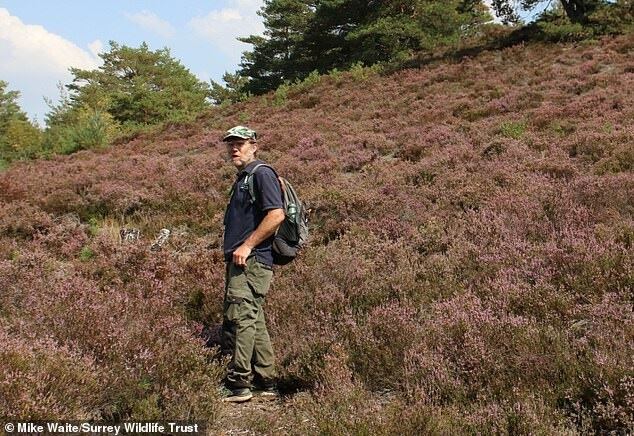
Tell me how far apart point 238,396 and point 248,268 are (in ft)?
3.13

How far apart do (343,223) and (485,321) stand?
3.72 meters

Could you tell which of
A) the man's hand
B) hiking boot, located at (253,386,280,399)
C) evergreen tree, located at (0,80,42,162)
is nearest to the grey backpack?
the man's hand

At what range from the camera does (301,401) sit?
10.8ft

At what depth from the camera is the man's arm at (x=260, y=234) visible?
148 inches

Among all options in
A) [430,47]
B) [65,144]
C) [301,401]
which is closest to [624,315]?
[301,401]

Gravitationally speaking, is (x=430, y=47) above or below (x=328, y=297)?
above

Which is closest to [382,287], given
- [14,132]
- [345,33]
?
[345,33]

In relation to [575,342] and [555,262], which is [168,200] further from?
[575,342]

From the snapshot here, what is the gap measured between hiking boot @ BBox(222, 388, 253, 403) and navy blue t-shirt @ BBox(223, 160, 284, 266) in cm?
97

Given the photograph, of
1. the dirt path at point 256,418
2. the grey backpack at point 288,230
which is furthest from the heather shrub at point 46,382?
the grey backpack at point 288,230

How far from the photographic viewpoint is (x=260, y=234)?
376 cm

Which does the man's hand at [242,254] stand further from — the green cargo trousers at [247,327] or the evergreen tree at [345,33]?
the evergreen tree at [345,33]

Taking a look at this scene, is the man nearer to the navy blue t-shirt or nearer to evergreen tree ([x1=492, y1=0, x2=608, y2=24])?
the navy blue t-shirt

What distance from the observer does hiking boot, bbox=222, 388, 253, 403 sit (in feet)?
12.0
